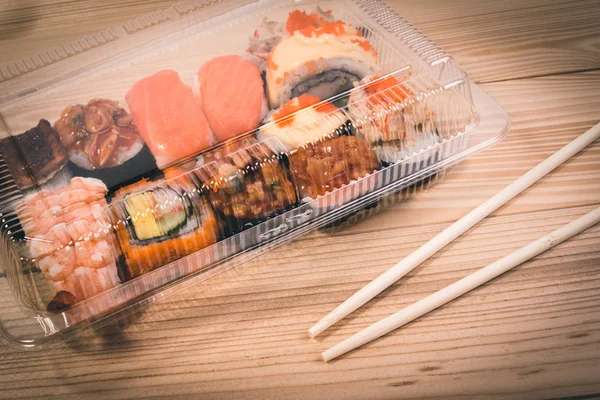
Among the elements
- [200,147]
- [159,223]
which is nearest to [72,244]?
[159,223]

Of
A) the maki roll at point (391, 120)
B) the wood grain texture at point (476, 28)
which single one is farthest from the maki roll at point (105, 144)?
the wood grain texture at point (476, 28)

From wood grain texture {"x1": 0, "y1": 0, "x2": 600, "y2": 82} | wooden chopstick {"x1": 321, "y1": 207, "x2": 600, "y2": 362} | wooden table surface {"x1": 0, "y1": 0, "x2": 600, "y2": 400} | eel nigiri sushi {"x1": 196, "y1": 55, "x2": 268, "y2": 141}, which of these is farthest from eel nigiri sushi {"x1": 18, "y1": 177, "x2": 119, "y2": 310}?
wood grain texture {"x1": 0, "y1": 0, "x2": 600, "y2": 82}

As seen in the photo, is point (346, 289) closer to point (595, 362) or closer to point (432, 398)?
point (432, 398)

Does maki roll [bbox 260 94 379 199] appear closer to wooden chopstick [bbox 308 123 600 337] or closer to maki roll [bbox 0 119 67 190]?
wooden chopstick [bbox 308 123 600 337]

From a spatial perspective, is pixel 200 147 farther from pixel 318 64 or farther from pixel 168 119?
pixel 318 64

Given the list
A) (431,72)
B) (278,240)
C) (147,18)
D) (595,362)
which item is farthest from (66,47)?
(595,362)

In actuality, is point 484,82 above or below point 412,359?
above
